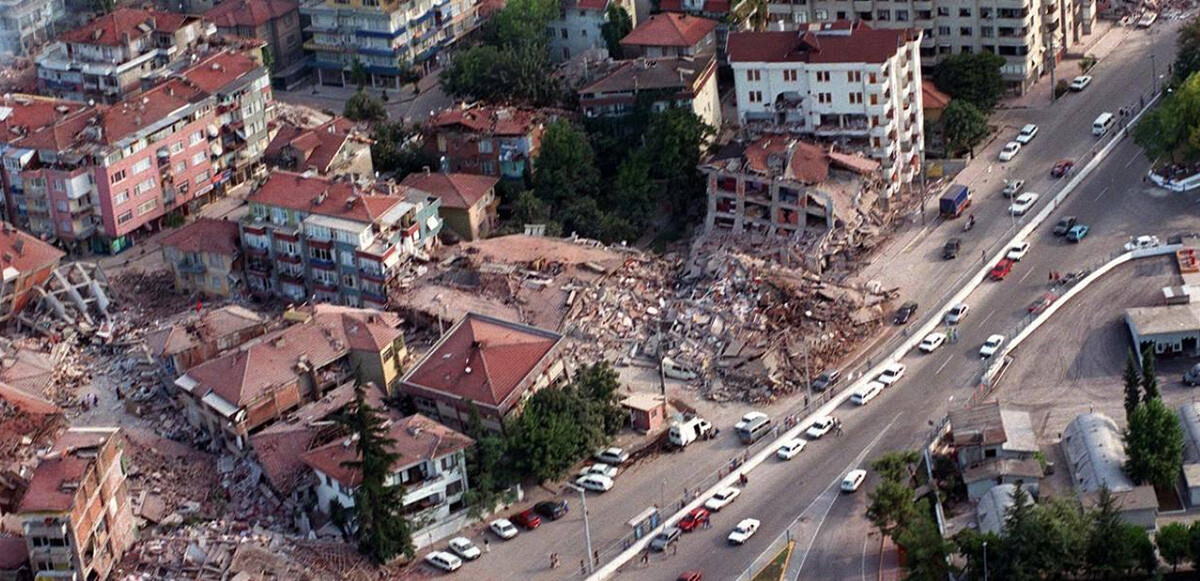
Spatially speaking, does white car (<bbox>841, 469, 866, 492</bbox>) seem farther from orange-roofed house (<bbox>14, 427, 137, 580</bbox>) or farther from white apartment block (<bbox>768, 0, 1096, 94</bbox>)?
white apartment block (<bbox>768, 0, 1096, 94</bbox>)

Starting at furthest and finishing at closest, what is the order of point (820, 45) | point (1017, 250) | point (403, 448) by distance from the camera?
point (820, 45) → point (1017, 250) → point (403, 448)

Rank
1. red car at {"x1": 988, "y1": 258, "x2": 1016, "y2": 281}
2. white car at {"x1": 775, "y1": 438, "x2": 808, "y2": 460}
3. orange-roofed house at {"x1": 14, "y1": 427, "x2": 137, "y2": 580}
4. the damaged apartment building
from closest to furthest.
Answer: orange-roofed house at {"x1": 14, "y1": 427, "x2": 137, "y2": 580} < white car at {"x1": 775, "y1": 438, "x2": 808, "y2": 460} < red car at {"x1": 988, "y1": 258, "x2": 1016, "y2": 281} < the damaged apartment building

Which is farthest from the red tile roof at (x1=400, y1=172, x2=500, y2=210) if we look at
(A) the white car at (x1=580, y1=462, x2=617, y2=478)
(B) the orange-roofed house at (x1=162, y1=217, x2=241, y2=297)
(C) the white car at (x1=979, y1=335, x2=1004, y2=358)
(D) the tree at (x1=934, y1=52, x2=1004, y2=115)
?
(C) the white car at (x1=979, y1=335, x2=1004, y2=358)

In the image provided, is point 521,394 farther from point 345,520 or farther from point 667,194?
point 667,194

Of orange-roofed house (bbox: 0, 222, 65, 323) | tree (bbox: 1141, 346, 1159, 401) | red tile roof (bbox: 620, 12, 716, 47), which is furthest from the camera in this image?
red tile roof (bbox: 620, 12, 716, 47)

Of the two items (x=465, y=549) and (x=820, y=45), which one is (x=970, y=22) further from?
(x=465, y=549)

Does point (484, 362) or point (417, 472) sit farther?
point (484, 362)

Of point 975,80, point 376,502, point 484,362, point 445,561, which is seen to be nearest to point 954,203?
point 975,80
